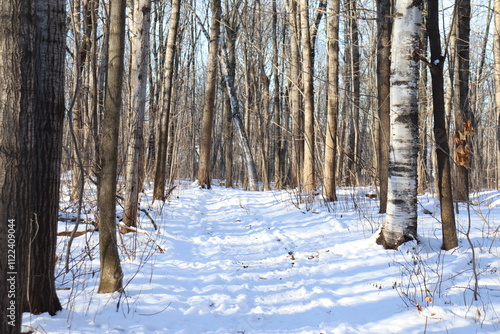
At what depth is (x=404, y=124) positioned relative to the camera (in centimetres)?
504

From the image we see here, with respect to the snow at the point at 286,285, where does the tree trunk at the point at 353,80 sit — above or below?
above

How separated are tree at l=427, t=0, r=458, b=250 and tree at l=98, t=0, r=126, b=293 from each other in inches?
149

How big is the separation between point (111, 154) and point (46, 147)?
2.09ft

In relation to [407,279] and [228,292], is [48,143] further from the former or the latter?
[407,279]

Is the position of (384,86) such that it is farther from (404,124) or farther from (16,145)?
(16,145)

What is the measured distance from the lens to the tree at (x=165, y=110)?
9688 mm

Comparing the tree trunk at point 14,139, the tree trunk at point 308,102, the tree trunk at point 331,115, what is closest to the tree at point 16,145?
the tree trunk at point 14,139

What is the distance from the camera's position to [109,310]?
3164 millimetres

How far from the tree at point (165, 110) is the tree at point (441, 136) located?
680 centimetres

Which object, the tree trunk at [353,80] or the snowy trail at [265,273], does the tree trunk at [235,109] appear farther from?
the snowy trail at [265,273]

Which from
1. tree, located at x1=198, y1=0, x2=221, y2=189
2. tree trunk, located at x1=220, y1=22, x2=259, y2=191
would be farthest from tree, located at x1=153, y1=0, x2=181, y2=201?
tree trunk, located at x1=220, y1=22, x2=259, y2=191

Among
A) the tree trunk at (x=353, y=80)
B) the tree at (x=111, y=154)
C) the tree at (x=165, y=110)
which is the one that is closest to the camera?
the tree at (x=111, y=154)

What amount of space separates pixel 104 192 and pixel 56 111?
0.88 metres

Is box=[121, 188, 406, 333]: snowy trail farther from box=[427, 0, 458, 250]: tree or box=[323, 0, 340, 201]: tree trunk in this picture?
box=[323, 0, 340, 201]: tree trunk
